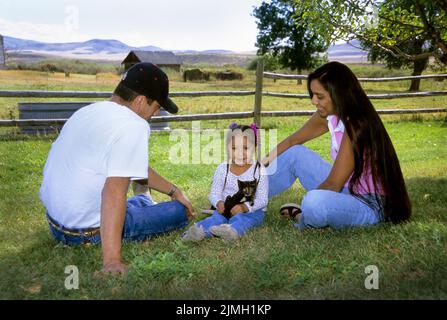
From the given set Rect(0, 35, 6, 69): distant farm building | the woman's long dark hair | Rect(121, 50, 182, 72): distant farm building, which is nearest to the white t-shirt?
the woman's long dark hair

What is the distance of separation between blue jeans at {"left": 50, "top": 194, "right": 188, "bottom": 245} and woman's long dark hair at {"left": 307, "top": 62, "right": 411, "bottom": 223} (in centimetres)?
131

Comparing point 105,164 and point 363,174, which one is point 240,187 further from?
point 105,164

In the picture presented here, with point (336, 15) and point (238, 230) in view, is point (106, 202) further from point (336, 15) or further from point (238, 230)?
point (336, 15)

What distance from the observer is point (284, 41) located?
49.6 metres

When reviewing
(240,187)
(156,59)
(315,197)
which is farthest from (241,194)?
(156,59)

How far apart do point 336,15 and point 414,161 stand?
8.85ft

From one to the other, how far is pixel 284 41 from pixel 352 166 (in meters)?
47.8

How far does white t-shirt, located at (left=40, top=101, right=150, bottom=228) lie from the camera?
2807 mm

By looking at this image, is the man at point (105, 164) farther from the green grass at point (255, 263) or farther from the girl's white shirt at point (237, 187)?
the girl's white shirt at point (237, 187)

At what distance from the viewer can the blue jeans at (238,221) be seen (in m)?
3.79

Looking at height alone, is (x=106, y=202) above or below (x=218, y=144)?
above

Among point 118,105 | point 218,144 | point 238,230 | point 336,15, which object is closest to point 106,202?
point 118,105

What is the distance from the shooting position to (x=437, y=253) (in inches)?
124

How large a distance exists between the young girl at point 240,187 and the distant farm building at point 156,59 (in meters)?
55.9
